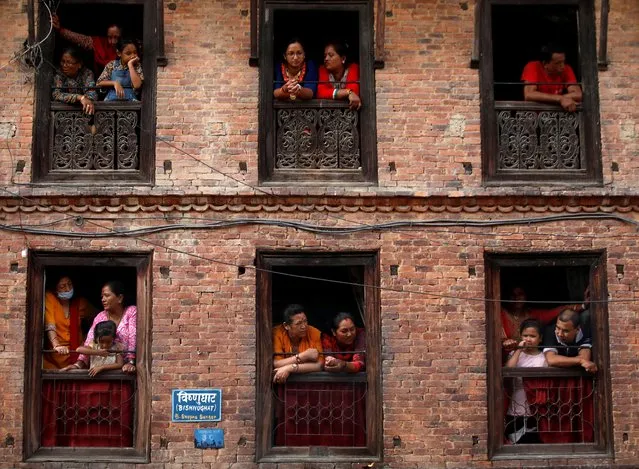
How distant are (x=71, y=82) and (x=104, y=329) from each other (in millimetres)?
3006

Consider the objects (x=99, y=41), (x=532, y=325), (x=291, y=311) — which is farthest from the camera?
(x=99, y=41)

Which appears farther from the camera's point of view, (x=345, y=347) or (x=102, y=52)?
(x=102, y=52)

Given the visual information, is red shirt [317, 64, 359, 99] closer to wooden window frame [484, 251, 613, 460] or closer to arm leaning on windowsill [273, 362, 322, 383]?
wooden window frame [484, 251, 613, 460]

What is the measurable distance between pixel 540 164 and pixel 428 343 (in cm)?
252

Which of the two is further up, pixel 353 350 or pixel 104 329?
pixel 104 329

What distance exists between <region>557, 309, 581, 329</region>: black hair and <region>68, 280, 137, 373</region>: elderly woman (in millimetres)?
4869

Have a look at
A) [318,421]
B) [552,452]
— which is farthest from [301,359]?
[552,452]

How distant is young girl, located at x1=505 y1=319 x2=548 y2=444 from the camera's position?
13.0m

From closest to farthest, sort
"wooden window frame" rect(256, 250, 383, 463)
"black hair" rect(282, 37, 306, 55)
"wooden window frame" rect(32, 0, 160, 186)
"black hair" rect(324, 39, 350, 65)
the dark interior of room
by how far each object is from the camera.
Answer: "wooden window frame" rect(256, 250, 383, 463), "wooden window frame" rect(32, 0, 160, 186), "black hair" rect(324, 39, 350, 65), "black hair" rect(282, 37, 306, 55), the dark interior of room

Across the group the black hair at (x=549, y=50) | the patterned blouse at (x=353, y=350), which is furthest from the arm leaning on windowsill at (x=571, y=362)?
the black hair at (x=549, y=50)

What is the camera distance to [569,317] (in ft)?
42.6

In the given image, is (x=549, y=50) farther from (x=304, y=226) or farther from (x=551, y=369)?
(x=551, y=369)

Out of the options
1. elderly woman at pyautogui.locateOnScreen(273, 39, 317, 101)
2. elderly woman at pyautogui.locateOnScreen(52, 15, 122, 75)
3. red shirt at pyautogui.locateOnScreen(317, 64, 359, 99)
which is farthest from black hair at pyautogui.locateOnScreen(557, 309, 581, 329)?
elderly woman at pyautogui.locateOnScreen(52, 15, 122, 75)

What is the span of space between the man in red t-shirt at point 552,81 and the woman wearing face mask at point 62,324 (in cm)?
585
